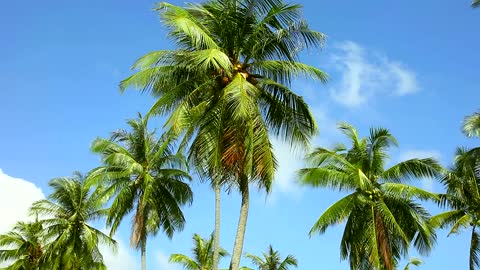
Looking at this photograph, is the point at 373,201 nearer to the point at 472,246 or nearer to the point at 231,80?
the point at 472,246

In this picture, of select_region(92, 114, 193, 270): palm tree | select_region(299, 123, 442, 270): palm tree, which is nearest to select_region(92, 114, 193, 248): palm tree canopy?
select_region(92, 114, 193, 270): palm tree

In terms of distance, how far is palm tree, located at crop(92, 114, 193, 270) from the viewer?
31.2 m

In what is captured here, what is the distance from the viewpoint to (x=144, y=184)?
31.3 meters

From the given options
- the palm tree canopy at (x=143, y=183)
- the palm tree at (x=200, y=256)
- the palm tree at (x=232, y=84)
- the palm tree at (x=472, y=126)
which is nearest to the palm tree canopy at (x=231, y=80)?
the palm tree at (x=232, y=84)

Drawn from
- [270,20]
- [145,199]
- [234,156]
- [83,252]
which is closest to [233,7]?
[270,20]

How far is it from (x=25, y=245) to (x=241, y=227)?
90.7 ft

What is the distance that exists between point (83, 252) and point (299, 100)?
79.4ft

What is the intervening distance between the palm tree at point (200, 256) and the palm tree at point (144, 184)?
7328 millimetres

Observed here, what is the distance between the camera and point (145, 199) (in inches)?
1200

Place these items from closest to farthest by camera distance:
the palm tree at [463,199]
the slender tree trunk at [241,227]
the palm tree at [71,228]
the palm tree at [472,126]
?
the slender tree trunk at [241,227], the palm tree at [472,126], the palm tree at [463,199], the palm tree at [71,228]

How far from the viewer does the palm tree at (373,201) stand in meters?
25.3

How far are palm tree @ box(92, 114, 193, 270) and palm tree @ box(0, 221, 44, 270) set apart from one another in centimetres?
976

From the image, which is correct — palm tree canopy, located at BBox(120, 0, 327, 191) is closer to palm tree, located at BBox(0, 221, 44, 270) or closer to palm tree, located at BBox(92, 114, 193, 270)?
palm tree, located at BBox(92, 114, 193, 270)

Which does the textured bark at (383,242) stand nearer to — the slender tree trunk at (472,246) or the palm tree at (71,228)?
the slender tree trunk at (472,246)
